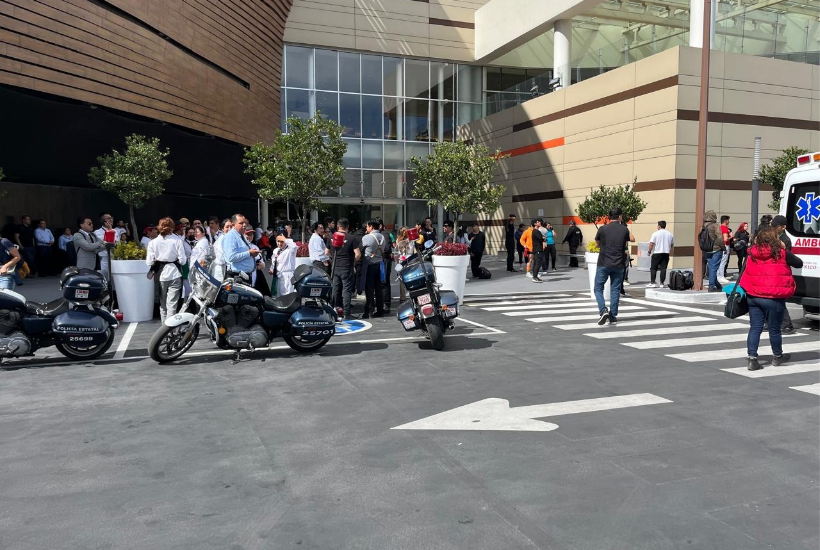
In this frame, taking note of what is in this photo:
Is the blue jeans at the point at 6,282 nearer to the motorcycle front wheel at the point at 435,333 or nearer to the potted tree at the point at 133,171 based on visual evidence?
the motorcycle front wheel at the point at 435,333

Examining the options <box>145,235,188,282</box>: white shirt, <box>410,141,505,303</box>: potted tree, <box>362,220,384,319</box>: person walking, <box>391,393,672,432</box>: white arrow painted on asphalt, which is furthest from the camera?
<box>410,141,505,303</box>: potted tree

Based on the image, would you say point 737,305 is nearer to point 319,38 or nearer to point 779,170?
point 779,170

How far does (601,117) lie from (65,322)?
21567 millimetres

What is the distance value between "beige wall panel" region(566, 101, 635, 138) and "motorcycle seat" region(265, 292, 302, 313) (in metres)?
18.5

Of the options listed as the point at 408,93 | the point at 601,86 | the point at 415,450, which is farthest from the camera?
the point at 408,93

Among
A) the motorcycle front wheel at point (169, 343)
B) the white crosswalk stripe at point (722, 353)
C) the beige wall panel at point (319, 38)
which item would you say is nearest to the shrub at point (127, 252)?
the motorcycle front wheel at point (169, 343)

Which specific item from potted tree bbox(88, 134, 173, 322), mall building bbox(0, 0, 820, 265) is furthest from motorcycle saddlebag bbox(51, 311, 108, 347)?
potted tree bbox(88, 134, 173, 322)

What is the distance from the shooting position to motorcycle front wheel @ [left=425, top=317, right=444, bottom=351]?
333 inches

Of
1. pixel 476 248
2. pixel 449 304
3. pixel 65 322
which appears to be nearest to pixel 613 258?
pixel 449 304

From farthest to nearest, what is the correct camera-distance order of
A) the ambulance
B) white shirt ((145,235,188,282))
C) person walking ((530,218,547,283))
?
person walking ((530,218,547,283)) → white shirt ((145,235,188,282)) → the ambulance

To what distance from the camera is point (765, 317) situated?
719cm

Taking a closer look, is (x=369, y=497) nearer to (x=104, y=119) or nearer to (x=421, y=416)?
(x=421, y=416)

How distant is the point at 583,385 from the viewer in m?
6.54

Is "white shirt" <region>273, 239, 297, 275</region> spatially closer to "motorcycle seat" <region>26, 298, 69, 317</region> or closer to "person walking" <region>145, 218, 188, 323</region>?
A: "person walking" <region>145, 218, 188, 323</region>
